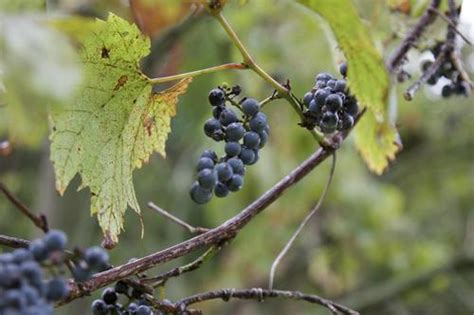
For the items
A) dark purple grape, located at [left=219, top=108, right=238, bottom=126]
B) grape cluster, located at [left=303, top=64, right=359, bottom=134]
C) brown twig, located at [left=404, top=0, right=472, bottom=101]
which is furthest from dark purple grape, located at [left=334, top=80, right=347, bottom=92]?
brown twig, located at [left=404, top=0, right=472, bottom=101]

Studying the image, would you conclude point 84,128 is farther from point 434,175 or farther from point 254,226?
point 434,175

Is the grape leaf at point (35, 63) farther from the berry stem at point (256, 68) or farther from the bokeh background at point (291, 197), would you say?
the bokeh background at point (291, 197)

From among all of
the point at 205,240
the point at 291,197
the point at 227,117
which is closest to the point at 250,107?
the point at 227,117

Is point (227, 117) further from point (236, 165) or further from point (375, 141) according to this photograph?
point (375, 141)

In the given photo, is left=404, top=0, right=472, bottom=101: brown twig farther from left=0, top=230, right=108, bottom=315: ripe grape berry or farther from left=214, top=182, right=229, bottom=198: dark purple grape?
left=0, top=230, right=108, bottom=315: ripe grape berry

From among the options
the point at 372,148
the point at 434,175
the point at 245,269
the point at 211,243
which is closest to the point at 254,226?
the point at 245,269

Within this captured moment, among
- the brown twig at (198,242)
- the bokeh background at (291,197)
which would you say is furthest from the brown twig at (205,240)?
the bokeh background at (291,197)
